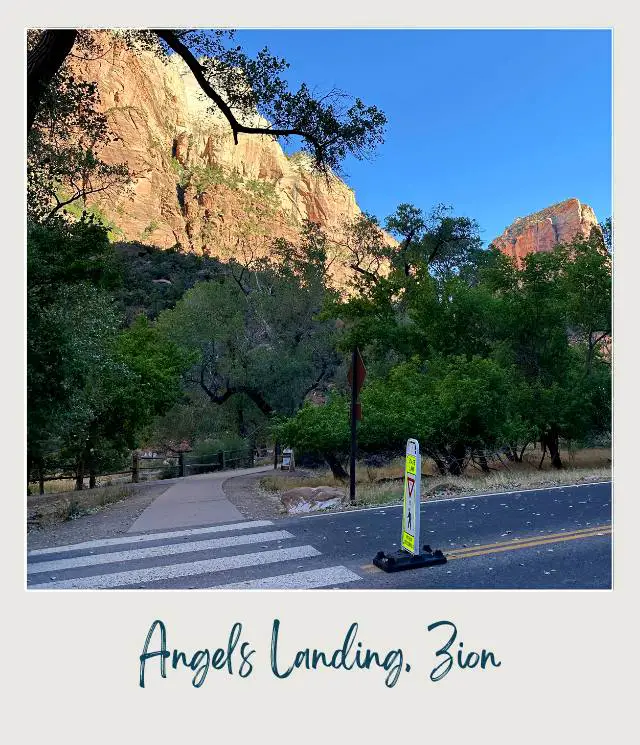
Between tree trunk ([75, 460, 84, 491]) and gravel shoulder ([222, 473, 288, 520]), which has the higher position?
gravel shoulder ([222, 473, 288, 520])

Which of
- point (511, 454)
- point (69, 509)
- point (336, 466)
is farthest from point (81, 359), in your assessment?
point (511, 454)

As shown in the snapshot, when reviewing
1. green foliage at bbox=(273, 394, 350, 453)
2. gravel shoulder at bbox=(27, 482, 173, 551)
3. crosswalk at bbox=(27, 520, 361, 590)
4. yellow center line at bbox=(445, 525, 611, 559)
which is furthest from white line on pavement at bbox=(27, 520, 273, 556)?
green foliage at bbox=(273, 394, 350, 453)

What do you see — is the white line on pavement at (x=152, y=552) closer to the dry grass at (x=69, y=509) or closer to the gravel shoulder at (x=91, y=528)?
the gravel shoulder at (x=91, y=528)

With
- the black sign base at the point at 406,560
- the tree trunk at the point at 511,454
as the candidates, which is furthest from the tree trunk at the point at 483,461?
the black sign base at the point at 406,560

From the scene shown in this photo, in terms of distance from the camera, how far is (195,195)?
9650 cm

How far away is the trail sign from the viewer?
223 inches

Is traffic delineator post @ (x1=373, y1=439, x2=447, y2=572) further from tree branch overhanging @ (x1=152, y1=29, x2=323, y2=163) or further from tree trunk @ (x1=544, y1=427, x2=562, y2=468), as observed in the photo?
tree trunk @ (x1=544, y1=427, x2=562, y2=468)

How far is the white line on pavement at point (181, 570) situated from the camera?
19.1 feet

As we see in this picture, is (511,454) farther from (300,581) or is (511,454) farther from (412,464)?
(300,581)

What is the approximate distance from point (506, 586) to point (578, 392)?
13544 mm

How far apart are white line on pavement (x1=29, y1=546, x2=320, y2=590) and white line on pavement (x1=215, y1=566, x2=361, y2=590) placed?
519mm

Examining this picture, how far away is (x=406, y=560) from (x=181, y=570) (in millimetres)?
2313

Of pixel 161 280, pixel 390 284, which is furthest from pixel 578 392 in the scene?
pixel 161 280

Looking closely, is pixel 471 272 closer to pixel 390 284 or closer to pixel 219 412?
pixel 390 284
